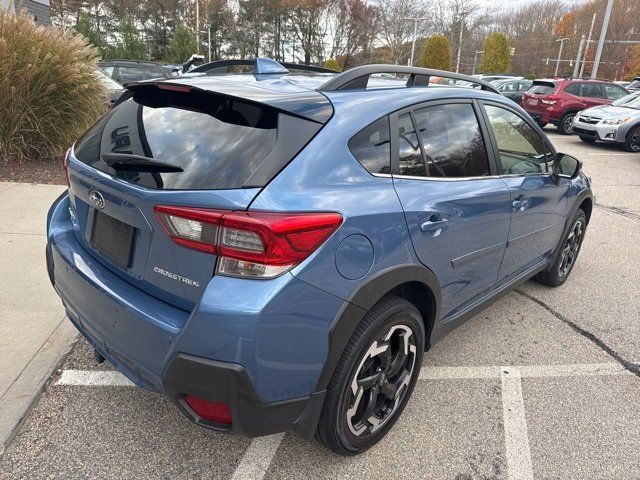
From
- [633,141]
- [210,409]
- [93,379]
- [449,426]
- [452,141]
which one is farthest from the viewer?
[633,141]

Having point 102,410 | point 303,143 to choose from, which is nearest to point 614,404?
point 303,143

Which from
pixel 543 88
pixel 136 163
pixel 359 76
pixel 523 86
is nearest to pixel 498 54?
pixel 523 86

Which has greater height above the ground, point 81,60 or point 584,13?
point 584,13

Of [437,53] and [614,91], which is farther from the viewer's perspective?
[437,53]

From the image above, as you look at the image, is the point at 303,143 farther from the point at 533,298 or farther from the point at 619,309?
the point at 619,309

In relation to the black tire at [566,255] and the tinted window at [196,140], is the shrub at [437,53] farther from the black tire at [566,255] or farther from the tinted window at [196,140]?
the tinted window at [196,140]

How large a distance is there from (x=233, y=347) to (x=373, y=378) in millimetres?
818

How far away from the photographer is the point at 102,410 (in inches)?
97.9

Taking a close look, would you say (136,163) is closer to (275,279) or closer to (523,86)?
(275,279)

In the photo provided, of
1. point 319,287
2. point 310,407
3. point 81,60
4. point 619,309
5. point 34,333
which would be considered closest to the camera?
point 319,287

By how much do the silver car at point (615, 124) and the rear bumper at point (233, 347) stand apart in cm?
1353

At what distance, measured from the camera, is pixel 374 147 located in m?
2.12

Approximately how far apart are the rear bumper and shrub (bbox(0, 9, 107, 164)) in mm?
6120

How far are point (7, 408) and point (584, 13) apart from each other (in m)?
72.3
